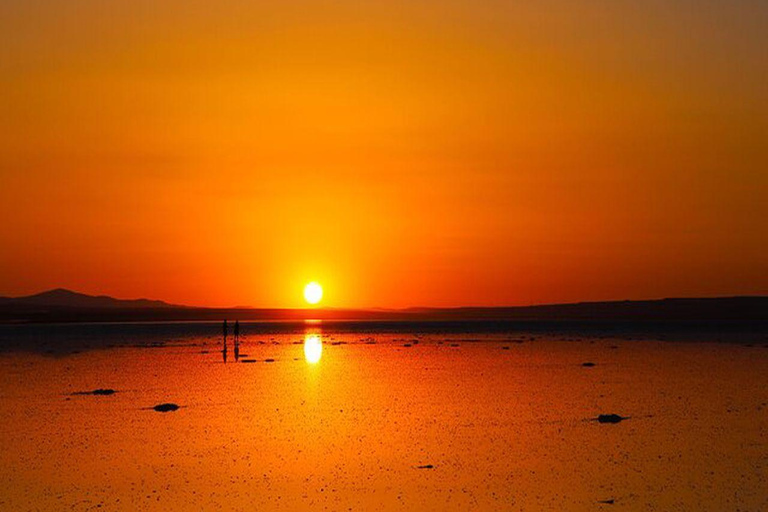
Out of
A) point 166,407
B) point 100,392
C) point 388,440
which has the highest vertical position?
point 100,392

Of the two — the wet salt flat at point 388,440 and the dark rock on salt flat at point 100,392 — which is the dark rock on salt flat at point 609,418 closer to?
the wet salt flat at point 388,440

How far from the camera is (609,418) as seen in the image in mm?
33375

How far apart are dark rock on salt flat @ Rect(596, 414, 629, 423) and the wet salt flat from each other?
0.30m

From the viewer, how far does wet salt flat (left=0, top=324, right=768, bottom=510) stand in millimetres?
21703

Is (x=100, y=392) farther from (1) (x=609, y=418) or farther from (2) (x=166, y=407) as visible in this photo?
(1) (x=609, y=418)

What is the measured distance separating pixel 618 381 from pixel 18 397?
98.0 ft

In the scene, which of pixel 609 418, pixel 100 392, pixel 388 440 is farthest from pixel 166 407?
pixel 609 418

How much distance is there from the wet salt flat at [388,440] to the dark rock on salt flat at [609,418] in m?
0.30

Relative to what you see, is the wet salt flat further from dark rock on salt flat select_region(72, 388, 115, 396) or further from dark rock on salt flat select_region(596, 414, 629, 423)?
dark rock on salt flat select_region(72, 388, 115, 396)

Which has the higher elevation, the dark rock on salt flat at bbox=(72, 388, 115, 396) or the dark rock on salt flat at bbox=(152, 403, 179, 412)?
the dark rock on salt flat at bbox=(72, 388, 115, 396)

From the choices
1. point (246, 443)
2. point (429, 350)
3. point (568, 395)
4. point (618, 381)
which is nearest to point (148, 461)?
point (246, 443)

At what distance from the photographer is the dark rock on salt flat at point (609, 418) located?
32.9 meters

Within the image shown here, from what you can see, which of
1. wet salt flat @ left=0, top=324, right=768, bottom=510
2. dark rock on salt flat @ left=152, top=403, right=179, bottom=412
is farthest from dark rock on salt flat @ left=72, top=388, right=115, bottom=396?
dark rock on salt flat @ left=152, top=403, right=179, bottom=412

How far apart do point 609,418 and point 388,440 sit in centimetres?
911
